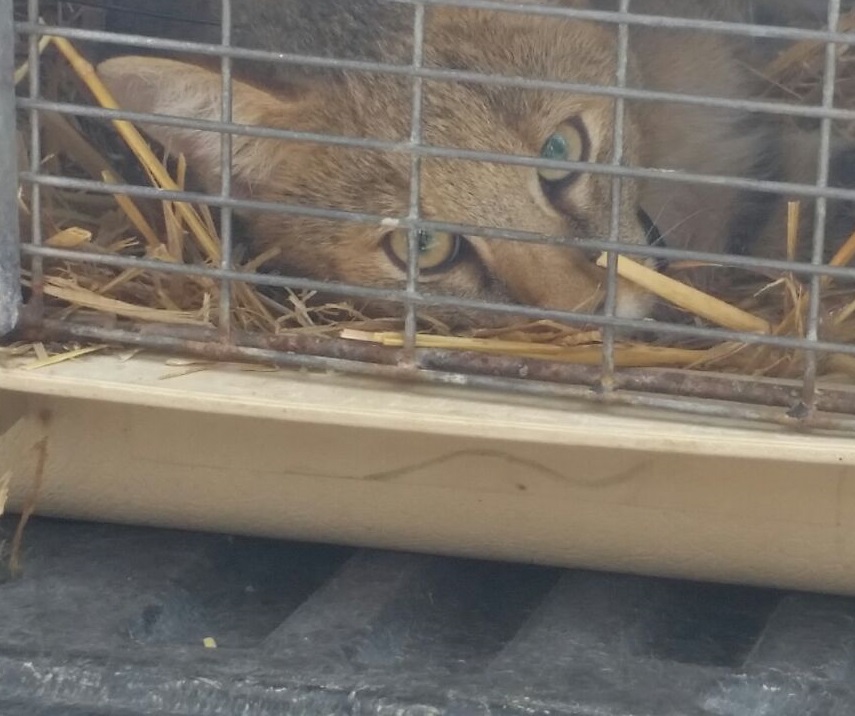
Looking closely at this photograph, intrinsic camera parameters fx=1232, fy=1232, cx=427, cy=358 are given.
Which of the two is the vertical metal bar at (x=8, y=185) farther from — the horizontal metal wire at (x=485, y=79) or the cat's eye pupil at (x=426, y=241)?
the cat's eye pupil at (x=426, y=241)

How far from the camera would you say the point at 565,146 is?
1.99 meters

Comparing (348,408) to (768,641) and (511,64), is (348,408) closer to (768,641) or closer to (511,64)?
(768,641)

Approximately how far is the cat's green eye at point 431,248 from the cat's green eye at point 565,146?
0.18 m

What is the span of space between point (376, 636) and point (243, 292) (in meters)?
0.62

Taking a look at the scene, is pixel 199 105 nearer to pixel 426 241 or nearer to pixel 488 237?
pixel 426 241

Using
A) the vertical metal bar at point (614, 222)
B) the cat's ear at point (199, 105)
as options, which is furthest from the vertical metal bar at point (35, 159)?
the vertical metal bar at point (614, 222)

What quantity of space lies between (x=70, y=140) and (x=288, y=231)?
431 millimetres

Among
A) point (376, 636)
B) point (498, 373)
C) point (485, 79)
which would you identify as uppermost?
point (485, 79)

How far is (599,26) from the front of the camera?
7.10 feet

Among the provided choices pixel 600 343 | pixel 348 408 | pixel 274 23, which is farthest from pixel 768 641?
pixel 274 23

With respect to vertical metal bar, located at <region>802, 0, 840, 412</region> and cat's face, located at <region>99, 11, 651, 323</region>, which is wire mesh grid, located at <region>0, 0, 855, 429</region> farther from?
cat's face, located at <region>99, 11, 651, 323</region>

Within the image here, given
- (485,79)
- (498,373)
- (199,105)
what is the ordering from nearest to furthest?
(485,79) < (498,373) < (199,105)

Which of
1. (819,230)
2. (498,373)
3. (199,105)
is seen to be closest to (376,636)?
(498,373)

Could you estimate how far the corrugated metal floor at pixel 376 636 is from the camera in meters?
1.35
